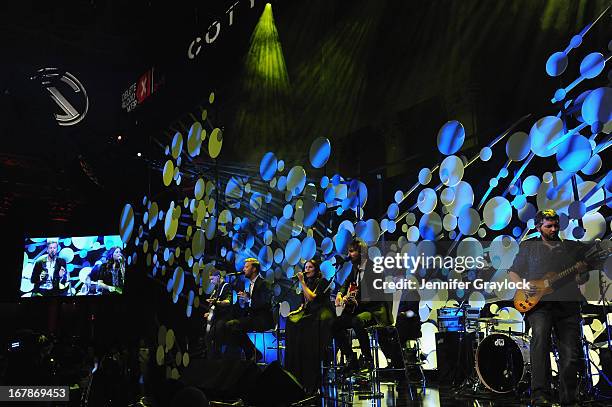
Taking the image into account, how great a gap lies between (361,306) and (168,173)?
4.08 m

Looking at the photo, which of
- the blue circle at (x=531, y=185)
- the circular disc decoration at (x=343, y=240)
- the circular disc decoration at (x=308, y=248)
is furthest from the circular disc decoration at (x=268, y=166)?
the blue circle at (x=531, y=185)

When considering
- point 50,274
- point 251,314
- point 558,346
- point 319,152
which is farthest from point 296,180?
point 50,274

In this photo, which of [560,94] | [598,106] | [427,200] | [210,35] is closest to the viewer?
[598,106]

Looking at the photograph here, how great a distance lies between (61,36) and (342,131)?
5251 mm

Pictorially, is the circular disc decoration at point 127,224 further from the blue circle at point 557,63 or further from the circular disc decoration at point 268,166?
the blue circle at point 557,63

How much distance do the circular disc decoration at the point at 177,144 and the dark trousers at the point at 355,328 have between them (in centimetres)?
380

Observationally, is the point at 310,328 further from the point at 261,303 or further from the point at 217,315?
the point at 217,315

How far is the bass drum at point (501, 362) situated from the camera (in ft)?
15.7

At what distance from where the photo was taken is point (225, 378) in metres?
3.77

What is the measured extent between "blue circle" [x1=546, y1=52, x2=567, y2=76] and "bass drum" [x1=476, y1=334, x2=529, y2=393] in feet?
7.13

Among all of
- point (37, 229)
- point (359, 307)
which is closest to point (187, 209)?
point (359, 307)

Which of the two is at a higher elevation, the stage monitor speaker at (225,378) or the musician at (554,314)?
the musician at (554,314)

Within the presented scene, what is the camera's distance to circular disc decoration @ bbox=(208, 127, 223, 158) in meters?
6.83

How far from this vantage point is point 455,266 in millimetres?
5848
